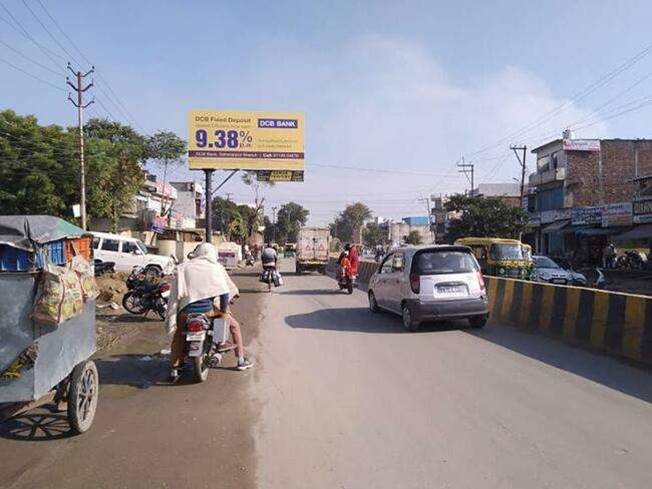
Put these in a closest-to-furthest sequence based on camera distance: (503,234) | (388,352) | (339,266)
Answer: (388,352)
(339,266)
(503,234)

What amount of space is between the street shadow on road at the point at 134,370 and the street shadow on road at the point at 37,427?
1407 mm

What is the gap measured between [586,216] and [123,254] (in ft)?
109

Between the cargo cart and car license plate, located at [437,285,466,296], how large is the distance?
282 inches

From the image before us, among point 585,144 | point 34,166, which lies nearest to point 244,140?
point 34,166

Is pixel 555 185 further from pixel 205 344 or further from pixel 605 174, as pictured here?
pixel 205 344

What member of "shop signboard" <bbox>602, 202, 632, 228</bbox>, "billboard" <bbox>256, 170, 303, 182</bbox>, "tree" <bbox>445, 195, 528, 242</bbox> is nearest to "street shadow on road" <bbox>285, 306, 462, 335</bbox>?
"billboard" <bbox>256, 170, 303, 182</bbox>

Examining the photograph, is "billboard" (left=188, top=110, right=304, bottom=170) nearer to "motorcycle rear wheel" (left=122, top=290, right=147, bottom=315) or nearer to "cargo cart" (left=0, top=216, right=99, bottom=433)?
"motorcycle rear wheel" (left=122, top=290, right=147, bottom=315)

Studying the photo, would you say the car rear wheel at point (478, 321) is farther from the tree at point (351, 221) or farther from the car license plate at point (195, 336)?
the tree at point (351, 221)

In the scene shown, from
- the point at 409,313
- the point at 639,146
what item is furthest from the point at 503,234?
the point at 409,313

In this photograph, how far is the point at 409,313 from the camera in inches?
442

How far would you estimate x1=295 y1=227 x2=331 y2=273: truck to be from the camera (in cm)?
3416

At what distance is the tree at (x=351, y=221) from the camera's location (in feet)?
405

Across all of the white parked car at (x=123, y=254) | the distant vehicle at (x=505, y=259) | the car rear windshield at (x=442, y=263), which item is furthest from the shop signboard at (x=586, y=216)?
the car rear windshield at (x=442, y=263)

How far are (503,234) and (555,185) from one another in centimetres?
690
